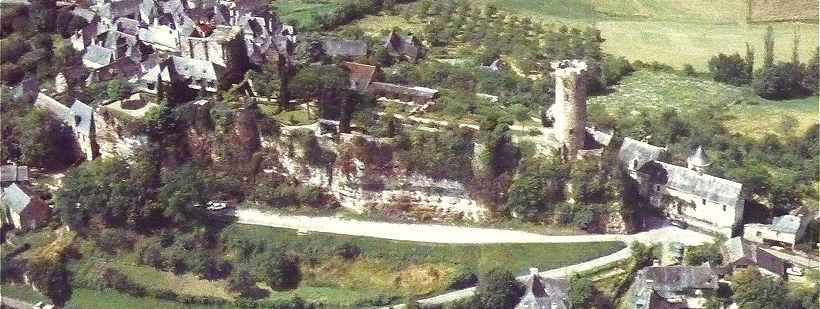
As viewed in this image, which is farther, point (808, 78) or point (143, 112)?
point (808, 78)

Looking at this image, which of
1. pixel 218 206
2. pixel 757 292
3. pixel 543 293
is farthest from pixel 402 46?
pixel 757 292

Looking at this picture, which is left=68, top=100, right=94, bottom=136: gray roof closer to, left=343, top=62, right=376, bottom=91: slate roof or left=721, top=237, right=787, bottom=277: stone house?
left=343, top=62, right=376, bottom=91: slate roof

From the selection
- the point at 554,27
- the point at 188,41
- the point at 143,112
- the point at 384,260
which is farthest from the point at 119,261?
the point at 554,27

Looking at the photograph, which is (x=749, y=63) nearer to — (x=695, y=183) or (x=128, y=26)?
(x=695, y=183)

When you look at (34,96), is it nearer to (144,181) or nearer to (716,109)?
(144,181)

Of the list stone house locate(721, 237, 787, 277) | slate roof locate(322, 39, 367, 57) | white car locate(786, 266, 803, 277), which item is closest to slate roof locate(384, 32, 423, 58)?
slate roof locate(322, 39, 367, 57)

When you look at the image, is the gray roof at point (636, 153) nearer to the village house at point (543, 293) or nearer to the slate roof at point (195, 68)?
the village house at point (543, 293)

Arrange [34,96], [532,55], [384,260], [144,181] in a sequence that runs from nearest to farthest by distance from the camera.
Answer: [384,260], [144,181], [34,96], [532,55]
